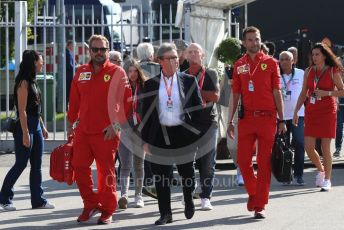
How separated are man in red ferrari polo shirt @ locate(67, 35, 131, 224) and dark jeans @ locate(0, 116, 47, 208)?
3.11 ft

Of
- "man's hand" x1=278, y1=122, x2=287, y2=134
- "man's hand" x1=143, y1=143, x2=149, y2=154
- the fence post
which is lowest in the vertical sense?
"man's hand" x1=143, y1=143, x2=149, y2=154

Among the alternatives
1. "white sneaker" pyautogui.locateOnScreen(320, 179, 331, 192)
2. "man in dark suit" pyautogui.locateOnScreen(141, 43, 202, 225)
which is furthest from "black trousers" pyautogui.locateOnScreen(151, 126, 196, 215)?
"white sneaker" pyautogui.locateOnScreen(320, 179, 331, 192)

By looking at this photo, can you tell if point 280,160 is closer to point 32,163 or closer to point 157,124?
point 157,124

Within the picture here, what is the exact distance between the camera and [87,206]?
9305 mm

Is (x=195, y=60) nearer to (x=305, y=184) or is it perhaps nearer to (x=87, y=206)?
(x=87, y=206)

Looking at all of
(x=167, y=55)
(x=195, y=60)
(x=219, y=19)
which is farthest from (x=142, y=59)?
(x=219, y=19)

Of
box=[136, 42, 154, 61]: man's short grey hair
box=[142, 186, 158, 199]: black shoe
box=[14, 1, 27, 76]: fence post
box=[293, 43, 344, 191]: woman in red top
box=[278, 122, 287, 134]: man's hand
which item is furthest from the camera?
box=[14, 1, 27, 76]: fence post

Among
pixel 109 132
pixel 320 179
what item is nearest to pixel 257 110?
pixel 109 132

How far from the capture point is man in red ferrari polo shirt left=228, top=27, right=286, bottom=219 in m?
9.46

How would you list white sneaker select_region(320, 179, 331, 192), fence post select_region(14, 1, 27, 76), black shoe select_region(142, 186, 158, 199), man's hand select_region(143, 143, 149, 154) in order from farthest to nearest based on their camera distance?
1. fence post select_region(14, 1, 27, 76)
2. white sneaker select_region(320, 179, 331, 192)
3. black shoe select_region(142, 186, 158, 199)
4. man's hand select_region(143, 143, 149, 154)

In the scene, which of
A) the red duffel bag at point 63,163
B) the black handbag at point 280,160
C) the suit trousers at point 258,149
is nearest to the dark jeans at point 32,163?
the red duffel bag at point 63,163

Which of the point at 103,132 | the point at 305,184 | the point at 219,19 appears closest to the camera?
the point at 103,132

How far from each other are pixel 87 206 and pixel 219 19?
20.4 ft

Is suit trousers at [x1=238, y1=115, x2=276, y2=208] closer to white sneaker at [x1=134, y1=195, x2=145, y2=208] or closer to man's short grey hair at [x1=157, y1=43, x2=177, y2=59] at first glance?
man's short grey hair at [x1=157, y1=43, x2=177, y2=59]
